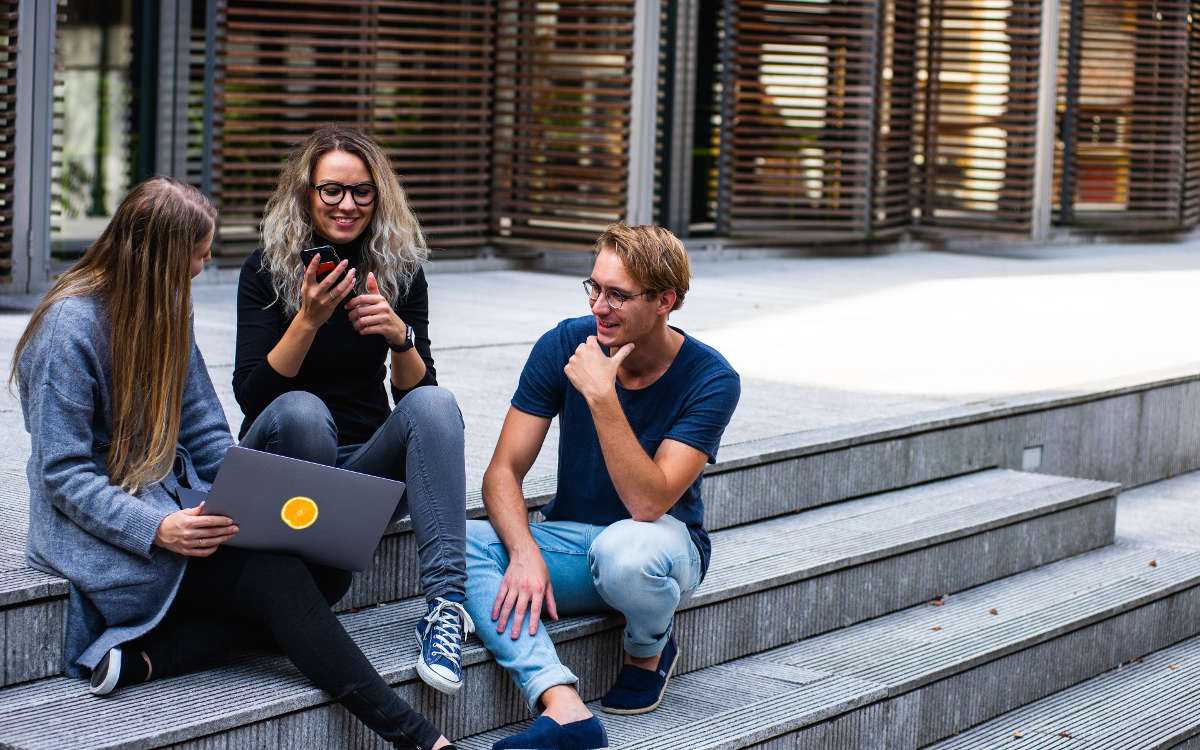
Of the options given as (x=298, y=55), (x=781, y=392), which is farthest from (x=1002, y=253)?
(x=781, y=392)

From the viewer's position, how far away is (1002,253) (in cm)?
1349

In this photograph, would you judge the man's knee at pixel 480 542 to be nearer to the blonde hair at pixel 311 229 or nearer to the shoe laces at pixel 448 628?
the shoe laces at pixel 448 628

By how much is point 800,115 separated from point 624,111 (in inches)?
75.3

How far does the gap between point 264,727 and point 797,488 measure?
2.46m

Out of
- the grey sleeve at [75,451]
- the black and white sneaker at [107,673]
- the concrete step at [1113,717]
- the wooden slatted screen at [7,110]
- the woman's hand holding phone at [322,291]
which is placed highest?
the wooden slatted screen at [7,110]

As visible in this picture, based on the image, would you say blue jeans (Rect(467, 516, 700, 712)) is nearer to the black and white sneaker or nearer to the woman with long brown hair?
the woman with long brown hair

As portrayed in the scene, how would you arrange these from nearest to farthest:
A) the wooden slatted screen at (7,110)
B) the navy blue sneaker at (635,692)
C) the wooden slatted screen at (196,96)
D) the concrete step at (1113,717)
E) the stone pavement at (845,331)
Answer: the navy blue sneaker at (635,692) → the concrete step at (1113,717) → the stone pavement at (845,331) → the wooden slatted screen at (7,110) → the wooden slatted screen at (196,96)

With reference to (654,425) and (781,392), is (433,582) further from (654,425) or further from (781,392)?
(781,392)

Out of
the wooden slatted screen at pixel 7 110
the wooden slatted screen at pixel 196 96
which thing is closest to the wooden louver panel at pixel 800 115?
the wooden slatted screen at pixel 196 96

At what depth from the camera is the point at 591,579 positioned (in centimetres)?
390

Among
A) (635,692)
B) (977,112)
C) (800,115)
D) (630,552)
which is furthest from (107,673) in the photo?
(977,112)

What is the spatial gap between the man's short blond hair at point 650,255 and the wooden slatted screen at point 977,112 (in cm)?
977

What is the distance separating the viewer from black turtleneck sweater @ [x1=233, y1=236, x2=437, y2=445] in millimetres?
3852

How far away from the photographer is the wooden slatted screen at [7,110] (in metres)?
7.92
